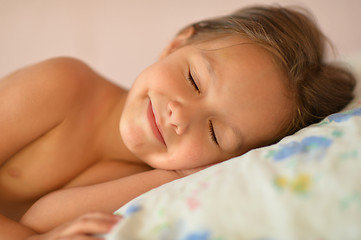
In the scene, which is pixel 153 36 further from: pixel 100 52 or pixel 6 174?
pixel 6 174

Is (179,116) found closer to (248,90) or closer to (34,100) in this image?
(248,90)

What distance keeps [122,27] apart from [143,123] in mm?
1027

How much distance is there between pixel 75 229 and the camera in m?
0.58

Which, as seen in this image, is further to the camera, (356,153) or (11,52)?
(11,52)

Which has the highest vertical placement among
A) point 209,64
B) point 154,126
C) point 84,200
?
point 209,64

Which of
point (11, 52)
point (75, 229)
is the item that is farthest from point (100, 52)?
point (75, 229)

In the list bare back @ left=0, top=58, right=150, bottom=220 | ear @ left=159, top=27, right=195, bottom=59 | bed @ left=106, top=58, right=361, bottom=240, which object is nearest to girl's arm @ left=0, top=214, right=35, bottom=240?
bare back @ left=0, top=58, right=150, bottom=220

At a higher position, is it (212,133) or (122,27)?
(122,27)

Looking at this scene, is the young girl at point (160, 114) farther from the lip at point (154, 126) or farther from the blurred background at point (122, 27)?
the blurred background at point (122, 27)

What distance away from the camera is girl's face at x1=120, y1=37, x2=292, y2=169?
859 millimetres

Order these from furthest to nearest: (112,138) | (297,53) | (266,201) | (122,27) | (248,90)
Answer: (122,27) → (112,138) → (297,53) → (248,90) → (266,201)

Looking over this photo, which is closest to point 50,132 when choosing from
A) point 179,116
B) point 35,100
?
point 35,100

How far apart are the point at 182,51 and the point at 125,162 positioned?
426 mm

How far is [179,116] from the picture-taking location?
2.71ft
